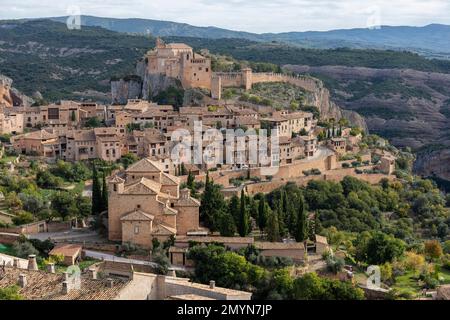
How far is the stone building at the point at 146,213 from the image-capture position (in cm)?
2419

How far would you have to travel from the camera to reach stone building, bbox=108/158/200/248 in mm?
24188

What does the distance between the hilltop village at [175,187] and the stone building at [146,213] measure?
4cm

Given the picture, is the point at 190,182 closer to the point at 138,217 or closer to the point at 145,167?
the point at 145,167

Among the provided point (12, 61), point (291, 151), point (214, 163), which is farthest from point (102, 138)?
point (12, 61)

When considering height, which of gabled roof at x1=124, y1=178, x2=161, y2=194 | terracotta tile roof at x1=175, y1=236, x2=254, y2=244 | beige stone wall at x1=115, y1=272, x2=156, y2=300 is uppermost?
gabled roof at x1=124, y1=178, x2=161, y2=194

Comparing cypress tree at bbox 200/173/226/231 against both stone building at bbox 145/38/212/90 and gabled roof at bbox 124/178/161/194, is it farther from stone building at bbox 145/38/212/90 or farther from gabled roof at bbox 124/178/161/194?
stone building at bbox 145/38/212/90

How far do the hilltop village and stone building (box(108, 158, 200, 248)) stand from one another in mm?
40

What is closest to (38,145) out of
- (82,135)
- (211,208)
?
(82,135)

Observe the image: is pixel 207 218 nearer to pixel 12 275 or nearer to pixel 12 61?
pixel 12 275

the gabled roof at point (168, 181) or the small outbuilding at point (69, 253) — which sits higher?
the gabled roof at point (168, 181)

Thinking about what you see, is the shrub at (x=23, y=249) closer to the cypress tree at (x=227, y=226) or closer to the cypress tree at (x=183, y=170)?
the cypress tree at (x=227, y=226)

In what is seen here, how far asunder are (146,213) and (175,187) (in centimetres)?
233

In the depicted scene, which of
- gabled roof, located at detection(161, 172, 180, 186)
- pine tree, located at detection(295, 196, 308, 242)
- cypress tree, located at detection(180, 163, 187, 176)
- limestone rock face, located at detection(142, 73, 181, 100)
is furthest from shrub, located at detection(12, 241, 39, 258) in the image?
limestone rock face, located at detection(142, 73, 181, 100)

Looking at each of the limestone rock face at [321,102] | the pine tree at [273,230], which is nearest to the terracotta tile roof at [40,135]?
the pine tree at [273,230]
